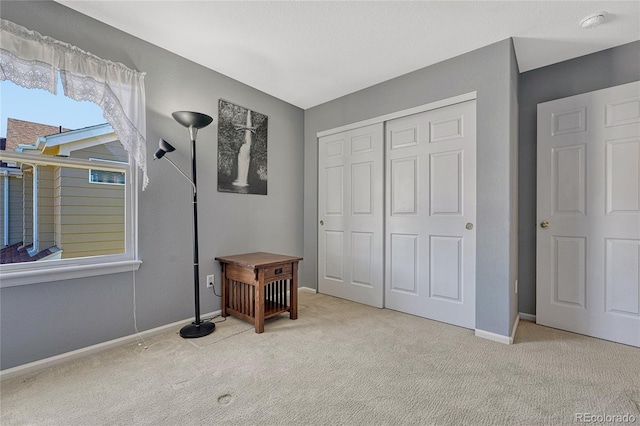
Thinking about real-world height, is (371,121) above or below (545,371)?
above

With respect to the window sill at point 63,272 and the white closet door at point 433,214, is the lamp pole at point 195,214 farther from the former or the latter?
the white closet door at point 433,214

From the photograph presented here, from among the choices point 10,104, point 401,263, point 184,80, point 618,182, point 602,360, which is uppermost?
point 184,80

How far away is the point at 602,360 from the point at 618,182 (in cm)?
137

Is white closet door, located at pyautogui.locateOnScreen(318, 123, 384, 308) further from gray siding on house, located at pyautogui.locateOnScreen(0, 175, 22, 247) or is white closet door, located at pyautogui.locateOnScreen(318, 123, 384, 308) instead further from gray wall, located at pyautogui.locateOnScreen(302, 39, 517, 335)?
gray siding on house, located at pyautogui.locateOnScreen(0, 175, 22, 247)

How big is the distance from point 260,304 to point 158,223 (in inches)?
43.1

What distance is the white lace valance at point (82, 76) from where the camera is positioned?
5.47ft

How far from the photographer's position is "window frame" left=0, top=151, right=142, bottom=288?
173cm

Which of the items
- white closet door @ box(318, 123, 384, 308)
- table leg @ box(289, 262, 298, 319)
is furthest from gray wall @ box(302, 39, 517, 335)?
table leg @ box(289, 262, 298, 319)

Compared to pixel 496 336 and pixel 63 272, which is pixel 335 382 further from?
pixel 63 272

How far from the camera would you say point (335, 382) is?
66.2 inches

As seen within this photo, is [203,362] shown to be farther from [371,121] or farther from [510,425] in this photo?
[371,121]

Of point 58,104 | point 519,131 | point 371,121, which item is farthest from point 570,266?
point 58,104

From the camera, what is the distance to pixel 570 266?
96.3 inches

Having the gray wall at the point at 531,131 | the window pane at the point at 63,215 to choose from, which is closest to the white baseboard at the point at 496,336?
the gray wall at the point at 531,131
